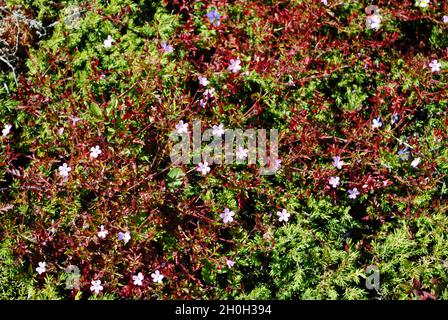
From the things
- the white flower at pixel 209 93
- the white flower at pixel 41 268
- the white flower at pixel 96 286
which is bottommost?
the white flower at pixel 96 286

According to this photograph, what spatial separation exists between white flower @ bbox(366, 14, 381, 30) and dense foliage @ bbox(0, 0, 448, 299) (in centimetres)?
3

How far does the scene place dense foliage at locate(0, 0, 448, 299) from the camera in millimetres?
3627

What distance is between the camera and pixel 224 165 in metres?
3.82

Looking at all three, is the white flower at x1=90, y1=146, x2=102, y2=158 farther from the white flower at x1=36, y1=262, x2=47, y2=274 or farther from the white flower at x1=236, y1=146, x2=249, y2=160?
the white flower at x1=236, y1=146, x2=249, y2=160

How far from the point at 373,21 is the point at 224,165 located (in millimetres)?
1744

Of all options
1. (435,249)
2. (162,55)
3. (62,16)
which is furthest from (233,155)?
(62,16)

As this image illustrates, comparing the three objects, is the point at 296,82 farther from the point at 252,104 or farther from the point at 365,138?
the point at 365,138

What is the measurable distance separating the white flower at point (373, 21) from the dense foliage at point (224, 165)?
28mm

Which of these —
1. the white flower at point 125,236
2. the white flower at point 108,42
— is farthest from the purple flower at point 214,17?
the white flower at point 125,236

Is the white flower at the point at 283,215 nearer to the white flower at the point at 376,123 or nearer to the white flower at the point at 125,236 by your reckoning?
the white flower at the point at 376,123

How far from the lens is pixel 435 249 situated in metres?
3.66

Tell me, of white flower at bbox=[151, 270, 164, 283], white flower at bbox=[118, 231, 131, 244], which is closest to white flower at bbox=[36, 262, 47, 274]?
white flower at bbox=[118, 231, 131, 244]

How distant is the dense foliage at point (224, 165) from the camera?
3.63 meters
